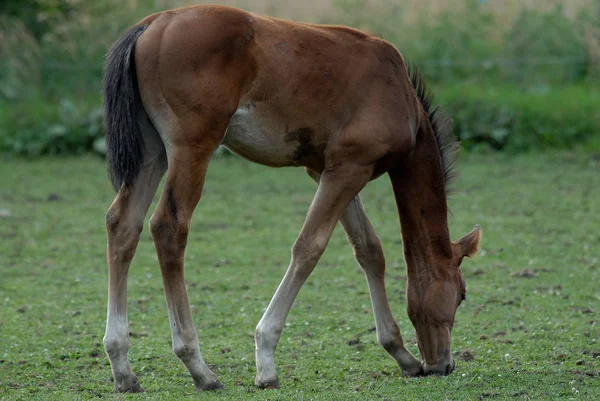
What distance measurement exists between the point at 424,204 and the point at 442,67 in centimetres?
1101

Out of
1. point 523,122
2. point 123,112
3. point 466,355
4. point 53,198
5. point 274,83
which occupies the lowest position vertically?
point 53,198

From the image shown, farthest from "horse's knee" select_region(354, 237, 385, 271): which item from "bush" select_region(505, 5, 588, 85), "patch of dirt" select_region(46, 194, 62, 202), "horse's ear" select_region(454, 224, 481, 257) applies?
"bush" select_region(505, 5, 588, 85)

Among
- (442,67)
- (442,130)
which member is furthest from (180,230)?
(442,67)

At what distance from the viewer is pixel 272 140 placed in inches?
203

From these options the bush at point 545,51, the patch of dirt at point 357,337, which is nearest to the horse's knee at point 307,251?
the patch of dirt at point 357,337

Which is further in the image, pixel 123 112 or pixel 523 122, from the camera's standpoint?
pixel 523 122

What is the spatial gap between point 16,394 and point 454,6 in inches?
565

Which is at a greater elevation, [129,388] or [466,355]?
[129,388]

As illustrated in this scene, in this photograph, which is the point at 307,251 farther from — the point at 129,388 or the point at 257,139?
the point at 129,388

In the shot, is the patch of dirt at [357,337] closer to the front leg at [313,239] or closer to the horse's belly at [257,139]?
the front leg at [313,239]

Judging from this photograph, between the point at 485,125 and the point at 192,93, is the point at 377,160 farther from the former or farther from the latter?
the point at 485,125

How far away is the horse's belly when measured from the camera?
507cm

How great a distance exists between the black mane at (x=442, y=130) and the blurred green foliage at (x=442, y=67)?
8965 mm

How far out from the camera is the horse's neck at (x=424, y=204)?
553cm
